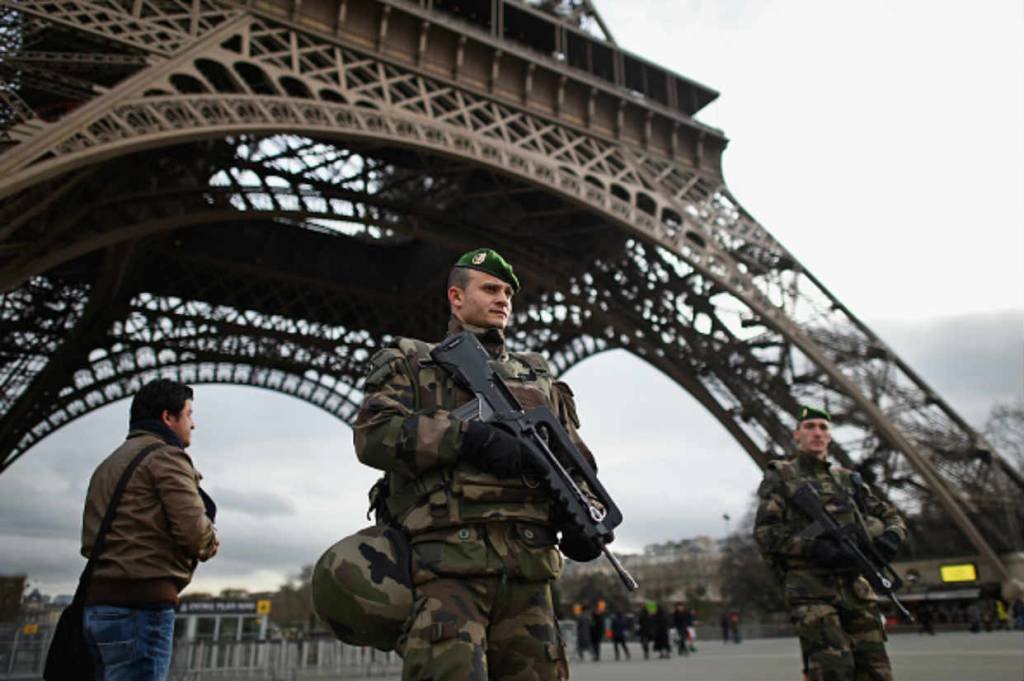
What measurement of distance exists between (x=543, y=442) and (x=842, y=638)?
10.2ft

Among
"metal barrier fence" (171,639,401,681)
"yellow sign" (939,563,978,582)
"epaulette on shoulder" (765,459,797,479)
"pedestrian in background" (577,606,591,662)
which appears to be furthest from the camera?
"yellow sign" (939,563,978,582)

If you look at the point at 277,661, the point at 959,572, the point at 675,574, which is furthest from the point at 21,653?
the point at 675,574

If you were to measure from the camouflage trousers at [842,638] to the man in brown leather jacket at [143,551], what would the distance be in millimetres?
3325

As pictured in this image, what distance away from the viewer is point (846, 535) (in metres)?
4.70

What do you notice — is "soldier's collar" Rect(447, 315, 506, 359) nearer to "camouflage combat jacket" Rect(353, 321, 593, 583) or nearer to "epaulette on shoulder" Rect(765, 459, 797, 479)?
"camouflage combat jacket" Rect(353, 321, 593, 583)

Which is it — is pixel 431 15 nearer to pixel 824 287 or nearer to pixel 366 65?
pixel 366 65

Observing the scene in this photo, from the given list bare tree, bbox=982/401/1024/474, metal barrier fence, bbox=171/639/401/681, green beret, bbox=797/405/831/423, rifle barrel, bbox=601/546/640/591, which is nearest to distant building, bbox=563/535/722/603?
bare tree, bbox=982/401/1024/474

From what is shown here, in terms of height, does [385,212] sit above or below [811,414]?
above

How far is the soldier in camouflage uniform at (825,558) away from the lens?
4.46m

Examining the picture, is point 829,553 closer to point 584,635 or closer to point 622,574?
point 622,574

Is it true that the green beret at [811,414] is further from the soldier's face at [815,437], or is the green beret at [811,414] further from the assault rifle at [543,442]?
the assault rifle at [543,442]

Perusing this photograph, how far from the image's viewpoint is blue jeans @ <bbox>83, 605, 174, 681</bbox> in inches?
117

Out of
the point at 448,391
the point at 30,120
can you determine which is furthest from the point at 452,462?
the point at 30,120

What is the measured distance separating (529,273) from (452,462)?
16.1 m
